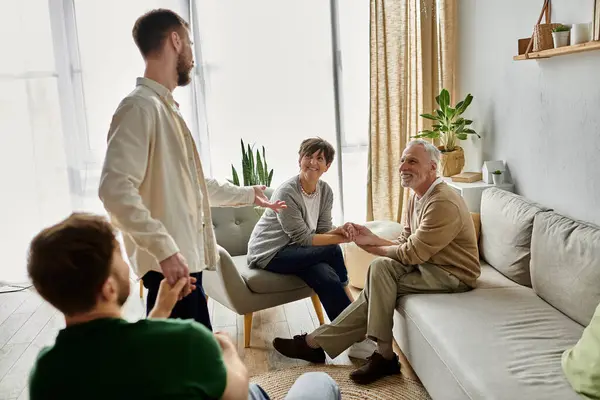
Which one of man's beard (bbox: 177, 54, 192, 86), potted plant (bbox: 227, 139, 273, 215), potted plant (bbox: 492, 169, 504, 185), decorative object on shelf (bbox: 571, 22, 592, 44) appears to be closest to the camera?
man's beard (bbox: 177, 54, 192, 86)

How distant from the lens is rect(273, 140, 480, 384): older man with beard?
2627mm

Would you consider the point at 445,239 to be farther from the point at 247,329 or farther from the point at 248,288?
the point at 247,329

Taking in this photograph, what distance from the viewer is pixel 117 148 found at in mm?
1722

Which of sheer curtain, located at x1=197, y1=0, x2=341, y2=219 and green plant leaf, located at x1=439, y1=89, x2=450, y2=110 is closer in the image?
green plant leaf, located at x1=439, y1=89, x2=450, y2=110

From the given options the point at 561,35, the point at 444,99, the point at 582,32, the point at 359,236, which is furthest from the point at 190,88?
the point at 582,32

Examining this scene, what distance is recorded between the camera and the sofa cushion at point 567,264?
2.19 metres

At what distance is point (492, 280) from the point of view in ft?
9.07

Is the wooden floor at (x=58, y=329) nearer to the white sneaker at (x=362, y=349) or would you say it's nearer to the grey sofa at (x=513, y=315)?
the white sneaker at (x=362, y=349)

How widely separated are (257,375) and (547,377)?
4.63 feet

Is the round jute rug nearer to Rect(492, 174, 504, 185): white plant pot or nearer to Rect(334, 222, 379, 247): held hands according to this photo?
Rect(334, 222, 379, 247): held hands

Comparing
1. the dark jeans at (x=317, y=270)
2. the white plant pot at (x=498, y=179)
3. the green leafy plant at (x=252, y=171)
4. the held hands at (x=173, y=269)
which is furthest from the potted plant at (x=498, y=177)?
the held hands at (x=173, y=269)

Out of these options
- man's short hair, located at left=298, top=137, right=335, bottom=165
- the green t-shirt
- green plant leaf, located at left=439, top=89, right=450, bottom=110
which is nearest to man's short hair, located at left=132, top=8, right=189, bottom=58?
the green t-shirt

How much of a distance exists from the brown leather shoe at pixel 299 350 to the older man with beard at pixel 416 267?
0.43 feet

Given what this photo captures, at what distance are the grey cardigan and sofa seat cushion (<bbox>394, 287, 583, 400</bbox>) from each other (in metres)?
0.65
